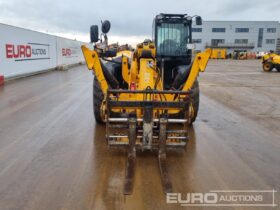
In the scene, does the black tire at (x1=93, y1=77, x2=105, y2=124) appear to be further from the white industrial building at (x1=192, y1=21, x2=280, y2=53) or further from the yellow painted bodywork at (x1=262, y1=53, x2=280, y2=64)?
the white industrial building at (x1=192, y1=21, x2=280, y2=53)

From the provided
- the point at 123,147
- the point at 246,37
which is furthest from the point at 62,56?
the point at 246,37

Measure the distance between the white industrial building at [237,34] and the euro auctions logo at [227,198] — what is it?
75.7m

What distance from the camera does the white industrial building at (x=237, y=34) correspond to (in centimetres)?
7638

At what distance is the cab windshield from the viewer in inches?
298

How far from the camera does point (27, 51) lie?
1627 centimetres

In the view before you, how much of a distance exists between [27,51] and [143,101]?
13.9 meters

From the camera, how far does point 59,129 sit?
5.84 m

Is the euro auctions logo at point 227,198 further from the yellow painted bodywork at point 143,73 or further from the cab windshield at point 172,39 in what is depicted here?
the cab windshield at point 172,39

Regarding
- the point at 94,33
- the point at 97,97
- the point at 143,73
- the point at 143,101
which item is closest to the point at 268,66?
the point at 143,73

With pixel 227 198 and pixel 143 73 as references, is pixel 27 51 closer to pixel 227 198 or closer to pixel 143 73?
pixel 143 73

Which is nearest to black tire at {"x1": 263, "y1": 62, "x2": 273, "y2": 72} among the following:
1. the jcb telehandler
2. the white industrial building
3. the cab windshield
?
the cab windshield

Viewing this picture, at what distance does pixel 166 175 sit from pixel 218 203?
0.78m

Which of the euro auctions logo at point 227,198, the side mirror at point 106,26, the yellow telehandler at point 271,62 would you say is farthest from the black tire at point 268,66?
the euro auctions logo at point 227,198

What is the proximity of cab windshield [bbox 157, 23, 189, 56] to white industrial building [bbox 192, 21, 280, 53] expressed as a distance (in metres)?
71.0
